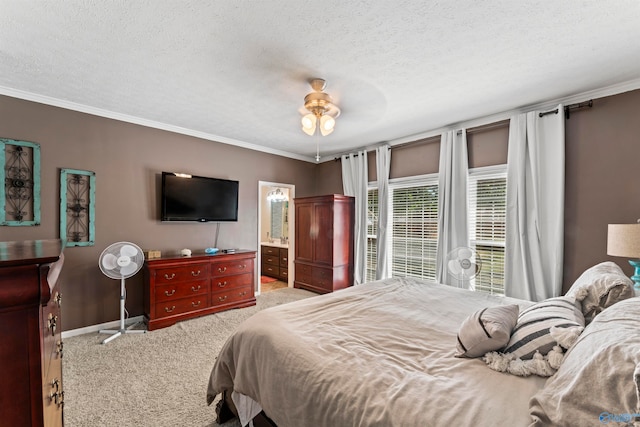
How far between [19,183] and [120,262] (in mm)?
1233

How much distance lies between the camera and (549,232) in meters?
2.94

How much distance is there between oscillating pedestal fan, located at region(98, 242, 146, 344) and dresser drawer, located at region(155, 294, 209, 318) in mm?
279

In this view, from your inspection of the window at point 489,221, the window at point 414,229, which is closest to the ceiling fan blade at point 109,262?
the window at point 414,229

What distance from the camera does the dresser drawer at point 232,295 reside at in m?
3.78

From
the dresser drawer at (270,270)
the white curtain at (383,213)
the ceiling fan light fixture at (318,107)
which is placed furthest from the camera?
the dresser drawer at (270,270)

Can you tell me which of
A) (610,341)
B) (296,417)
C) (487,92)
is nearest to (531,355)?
(610,341)

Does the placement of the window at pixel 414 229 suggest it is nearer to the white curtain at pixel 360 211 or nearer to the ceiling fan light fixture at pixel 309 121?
the white curtain at pixel 360 211

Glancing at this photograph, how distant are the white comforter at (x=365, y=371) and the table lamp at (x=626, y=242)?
4.18 feet

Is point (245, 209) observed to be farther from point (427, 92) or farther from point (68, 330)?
point (427, 92)

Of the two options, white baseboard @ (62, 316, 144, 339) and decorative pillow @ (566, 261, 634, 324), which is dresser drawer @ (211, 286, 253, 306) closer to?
white baseboard @ (62, 316, 144, 339)

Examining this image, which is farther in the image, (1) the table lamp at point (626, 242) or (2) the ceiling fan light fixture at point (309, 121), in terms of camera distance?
(2) the ceiling fan light fixture at point (309, 121)

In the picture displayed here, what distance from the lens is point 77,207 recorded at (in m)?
3.12

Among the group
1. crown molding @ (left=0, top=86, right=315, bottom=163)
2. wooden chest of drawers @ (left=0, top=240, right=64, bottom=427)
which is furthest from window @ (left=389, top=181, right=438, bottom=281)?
wooden chest of drawers @ (left=0, top=240, right=64, bottom=427)

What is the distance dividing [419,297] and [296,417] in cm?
148
